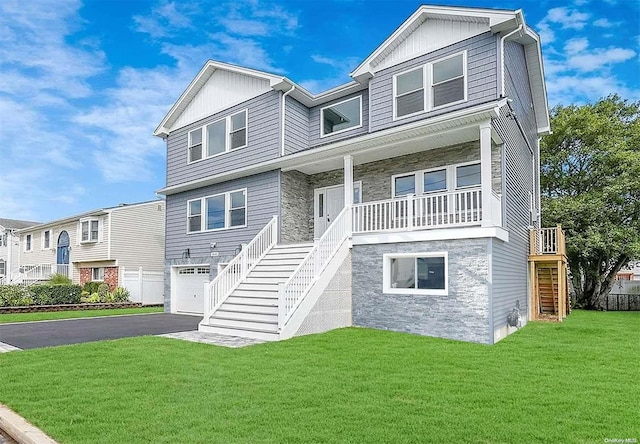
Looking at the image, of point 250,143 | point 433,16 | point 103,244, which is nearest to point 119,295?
point 103,244

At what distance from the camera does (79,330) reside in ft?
39.1

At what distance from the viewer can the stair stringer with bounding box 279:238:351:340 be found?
998 centimetres

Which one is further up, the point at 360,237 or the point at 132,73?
the point at 132,73

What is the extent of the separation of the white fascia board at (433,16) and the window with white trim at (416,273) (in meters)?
6.19

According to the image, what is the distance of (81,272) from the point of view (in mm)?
Answer: 26672

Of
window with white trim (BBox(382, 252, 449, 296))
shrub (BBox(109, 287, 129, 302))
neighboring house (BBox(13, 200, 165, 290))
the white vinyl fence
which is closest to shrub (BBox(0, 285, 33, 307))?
shrub (BBox(109, 287, 129, 302))

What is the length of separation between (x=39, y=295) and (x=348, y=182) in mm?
15732

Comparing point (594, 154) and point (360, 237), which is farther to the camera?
point (594, 154)

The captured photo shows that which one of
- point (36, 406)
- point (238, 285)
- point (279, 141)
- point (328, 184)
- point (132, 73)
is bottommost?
point (36, 406)

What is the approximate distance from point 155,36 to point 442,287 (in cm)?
1498

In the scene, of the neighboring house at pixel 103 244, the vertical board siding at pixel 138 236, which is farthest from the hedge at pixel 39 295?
the vertical board siding at pixel 138 236

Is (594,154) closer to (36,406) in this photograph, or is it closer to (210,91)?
(210,91)

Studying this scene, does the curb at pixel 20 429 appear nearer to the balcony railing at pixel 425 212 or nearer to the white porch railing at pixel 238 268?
the white porch railing at pixel 238 268

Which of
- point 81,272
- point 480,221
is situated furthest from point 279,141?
point 81,272
